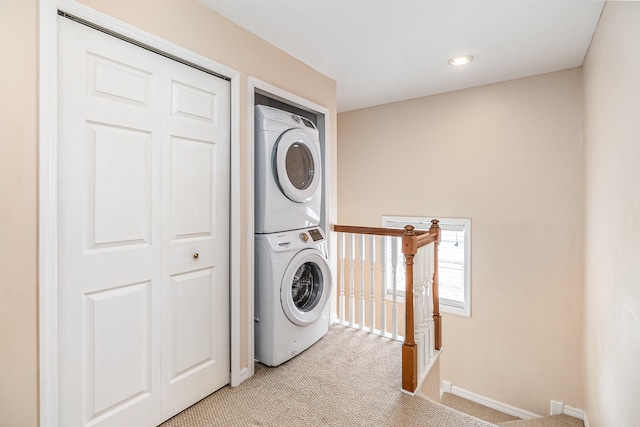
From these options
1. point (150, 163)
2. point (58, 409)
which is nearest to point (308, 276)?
point (150, 163)

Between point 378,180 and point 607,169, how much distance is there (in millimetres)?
2173

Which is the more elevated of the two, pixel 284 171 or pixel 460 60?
pixel 460 60

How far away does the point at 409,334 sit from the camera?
6.36 feet

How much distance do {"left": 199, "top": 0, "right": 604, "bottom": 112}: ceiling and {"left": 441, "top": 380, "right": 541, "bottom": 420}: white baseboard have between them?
299 centimetres

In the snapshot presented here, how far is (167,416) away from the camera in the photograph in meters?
1.66

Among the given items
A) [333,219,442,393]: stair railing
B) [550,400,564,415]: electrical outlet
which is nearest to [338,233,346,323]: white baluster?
[333,219,442,393]: stair railing

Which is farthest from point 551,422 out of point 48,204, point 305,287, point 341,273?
point 48,204

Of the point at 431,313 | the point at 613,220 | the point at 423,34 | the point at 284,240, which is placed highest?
the point at 423,34

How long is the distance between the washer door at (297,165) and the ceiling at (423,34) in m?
0.66

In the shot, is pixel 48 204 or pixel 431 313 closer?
pixel 48 204

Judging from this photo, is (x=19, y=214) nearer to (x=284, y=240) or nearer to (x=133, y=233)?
(x=133, y=233)

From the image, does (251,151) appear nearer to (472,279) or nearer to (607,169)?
(607,169)

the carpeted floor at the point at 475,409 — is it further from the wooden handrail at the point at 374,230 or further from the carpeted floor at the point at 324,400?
the wooden handrail at the point at 374,230

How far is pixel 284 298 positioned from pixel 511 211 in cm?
224
